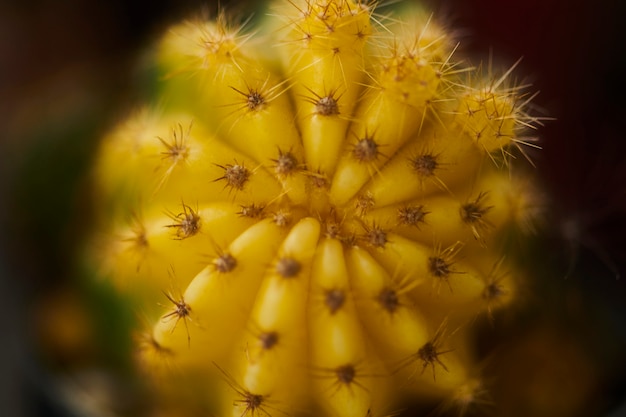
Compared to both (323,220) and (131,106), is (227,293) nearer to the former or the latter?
(323,220)

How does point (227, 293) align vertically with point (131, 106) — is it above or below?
below

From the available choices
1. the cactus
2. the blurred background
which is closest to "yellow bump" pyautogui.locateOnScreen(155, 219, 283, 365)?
the cactus

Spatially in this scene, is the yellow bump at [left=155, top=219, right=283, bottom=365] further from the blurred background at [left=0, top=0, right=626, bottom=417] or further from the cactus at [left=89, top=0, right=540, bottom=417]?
the blurred background at [left=0, top=0, right=626, bottom=417]

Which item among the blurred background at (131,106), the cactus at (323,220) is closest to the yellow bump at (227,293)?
the cactus at (323,220)

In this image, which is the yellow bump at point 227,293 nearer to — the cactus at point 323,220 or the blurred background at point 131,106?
the cactus at point 323,220

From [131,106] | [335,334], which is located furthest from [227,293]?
[131,106]

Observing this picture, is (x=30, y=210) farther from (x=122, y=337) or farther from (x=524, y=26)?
(x=524, y=26)

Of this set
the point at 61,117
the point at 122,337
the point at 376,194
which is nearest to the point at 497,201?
the point at 376,194
